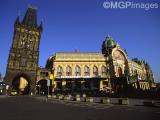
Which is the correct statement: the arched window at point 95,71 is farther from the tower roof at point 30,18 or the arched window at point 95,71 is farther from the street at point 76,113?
the street at point 76,113

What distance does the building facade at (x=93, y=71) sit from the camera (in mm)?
61875

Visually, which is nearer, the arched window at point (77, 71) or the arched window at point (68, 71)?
the arched window at point (68, 71)

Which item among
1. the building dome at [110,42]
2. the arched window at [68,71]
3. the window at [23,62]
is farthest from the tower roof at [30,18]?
the building dome at [110,42]

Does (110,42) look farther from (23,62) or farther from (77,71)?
(23,62)

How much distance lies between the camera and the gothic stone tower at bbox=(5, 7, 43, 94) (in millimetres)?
62938

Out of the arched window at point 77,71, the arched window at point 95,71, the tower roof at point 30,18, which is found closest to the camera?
the arched window at point 77,71

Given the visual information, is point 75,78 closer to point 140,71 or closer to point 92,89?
point 92,89

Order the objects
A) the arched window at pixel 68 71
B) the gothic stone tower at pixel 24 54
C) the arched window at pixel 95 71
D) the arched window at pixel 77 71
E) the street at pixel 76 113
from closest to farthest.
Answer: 1. the street at pixel 76 113
2. the gothic stone tower at pixel 24 54
3. the arched window at pixel 68 71
4. the arched window at pixel 77 71
5. the arched window at pixel 95 71

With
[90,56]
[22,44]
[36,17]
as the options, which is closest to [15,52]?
[22,44]

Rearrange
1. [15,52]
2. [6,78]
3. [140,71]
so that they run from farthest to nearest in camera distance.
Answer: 1. [140,71]
2. [15,52]
3. [6,78]

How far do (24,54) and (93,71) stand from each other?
27.5 meters

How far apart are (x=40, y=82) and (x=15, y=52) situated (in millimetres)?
15305

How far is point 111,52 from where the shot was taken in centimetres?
7338

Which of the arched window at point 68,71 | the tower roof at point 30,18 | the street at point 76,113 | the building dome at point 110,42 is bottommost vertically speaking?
the street at point 76,113
